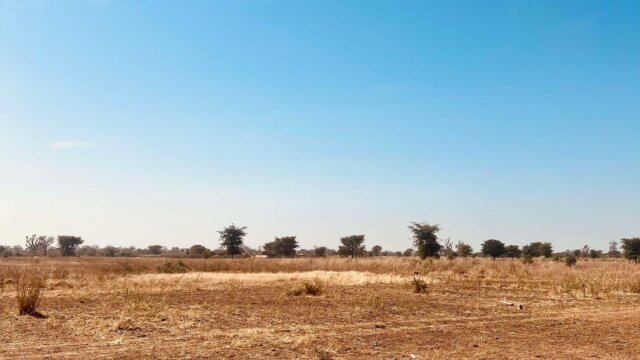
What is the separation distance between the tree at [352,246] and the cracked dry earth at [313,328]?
224ft

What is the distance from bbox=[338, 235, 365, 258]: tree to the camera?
88250 millimetres

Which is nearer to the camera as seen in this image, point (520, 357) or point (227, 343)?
point (520, 357)

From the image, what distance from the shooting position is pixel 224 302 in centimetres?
1795

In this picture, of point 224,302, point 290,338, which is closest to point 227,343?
point 290,338

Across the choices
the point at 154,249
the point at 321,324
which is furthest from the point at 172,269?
the point at 154,249

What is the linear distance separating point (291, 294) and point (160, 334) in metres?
10.3

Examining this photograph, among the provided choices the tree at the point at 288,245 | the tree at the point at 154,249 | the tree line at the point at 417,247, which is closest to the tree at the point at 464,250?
the tree line at the point at 417,247

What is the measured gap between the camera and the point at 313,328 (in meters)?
12.8

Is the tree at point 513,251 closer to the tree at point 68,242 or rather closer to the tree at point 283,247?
the tree at point 283,247

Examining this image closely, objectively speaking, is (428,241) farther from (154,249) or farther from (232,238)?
(154,249)

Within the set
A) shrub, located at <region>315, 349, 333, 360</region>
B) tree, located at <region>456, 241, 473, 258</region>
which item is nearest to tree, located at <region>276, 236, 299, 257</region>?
tree, located at <region>456, 241, 473, 258</region>

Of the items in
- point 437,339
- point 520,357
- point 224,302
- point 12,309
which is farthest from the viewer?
point 224,302

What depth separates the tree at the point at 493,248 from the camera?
254 ft

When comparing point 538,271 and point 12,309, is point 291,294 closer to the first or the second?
point 12,309
